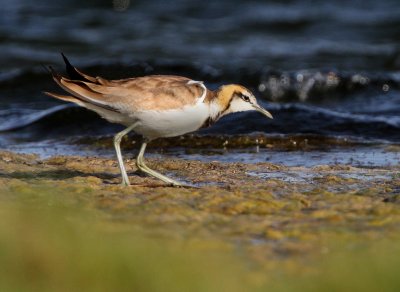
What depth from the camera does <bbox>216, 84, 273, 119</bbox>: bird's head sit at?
21.3ft

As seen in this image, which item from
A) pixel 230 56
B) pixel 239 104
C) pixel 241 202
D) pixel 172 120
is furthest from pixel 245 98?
pixel 230 56

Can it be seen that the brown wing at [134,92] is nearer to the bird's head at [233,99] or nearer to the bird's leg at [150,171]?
the bird's head at [233,99]

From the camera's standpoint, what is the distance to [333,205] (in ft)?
17.6

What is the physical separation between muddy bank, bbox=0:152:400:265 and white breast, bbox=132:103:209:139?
1.35ft

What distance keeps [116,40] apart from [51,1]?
387 centimetres

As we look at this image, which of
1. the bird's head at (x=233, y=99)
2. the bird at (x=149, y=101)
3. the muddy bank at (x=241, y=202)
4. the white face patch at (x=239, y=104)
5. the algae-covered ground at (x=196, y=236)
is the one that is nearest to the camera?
the algae-covered ground at (x=196, y=236)

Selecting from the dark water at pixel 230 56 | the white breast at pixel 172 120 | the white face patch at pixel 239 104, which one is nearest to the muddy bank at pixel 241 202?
the white breast at pixel 172 120

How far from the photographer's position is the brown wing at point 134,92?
19.9ft

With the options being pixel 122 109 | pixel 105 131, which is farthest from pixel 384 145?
pixel 122 109

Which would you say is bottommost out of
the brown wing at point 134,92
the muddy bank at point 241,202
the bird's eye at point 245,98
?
the muddy bank at point 241,202

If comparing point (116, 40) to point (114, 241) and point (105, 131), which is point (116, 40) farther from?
point (114, 241)

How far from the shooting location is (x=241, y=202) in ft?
17.3

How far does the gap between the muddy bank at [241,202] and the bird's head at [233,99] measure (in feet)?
1.87

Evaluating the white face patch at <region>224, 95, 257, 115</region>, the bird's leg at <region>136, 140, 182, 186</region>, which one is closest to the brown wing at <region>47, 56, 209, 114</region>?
the white face patch at <region>224, 95, 257, 115</region>
